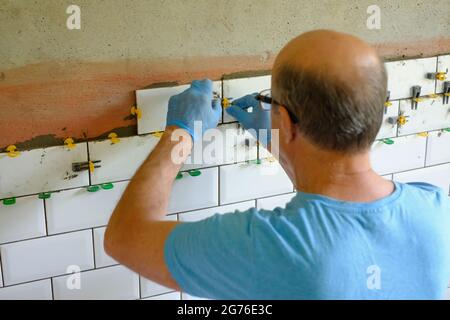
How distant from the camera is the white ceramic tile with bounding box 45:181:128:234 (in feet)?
4.81

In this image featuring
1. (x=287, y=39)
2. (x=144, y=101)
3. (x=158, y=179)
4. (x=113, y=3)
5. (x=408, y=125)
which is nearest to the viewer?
(x=158, y=179)

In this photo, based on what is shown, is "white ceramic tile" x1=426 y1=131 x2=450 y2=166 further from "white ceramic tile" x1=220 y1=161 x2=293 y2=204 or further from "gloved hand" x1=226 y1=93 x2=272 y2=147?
"gloved hand" x1=226 y1=93 x2=272 y2=147

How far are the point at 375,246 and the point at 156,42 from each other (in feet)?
2.43

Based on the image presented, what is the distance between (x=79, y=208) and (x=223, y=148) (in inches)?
16.5

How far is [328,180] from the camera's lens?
1.11 m

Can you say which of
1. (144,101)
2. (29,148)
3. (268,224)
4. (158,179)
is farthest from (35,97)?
(268,224)

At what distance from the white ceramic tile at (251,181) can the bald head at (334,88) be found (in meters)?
0.57

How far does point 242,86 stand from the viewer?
159 centimetres

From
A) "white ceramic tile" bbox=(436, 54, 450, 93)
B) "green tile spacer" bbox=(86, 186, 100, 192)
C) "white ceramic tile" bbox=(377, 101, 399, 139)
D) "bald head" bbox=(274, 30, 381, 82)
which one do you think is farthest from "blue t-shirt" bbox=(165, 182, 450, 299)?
"white ceramic tile" bbox=(436, 54, 450, 93)

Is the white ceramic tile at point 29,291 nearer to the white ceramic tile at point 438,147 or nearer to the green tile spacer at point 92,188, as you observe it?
the green tile spacer at point 92,188

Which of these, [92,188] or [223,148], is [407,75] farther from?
[92,188]

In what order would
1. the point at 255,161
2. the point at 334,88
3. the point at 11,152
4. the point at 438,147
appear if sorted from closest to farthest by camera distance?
1. the point at 334,88
2. the point at 11,152
3. the point at 255,161
4. the point at 438,147

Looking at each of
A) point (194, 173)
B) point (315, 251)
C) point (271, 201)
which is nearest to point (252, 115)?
point (194, 173)

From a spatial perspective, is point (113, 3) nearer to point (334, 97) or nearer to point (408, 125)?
point (334, 97)
